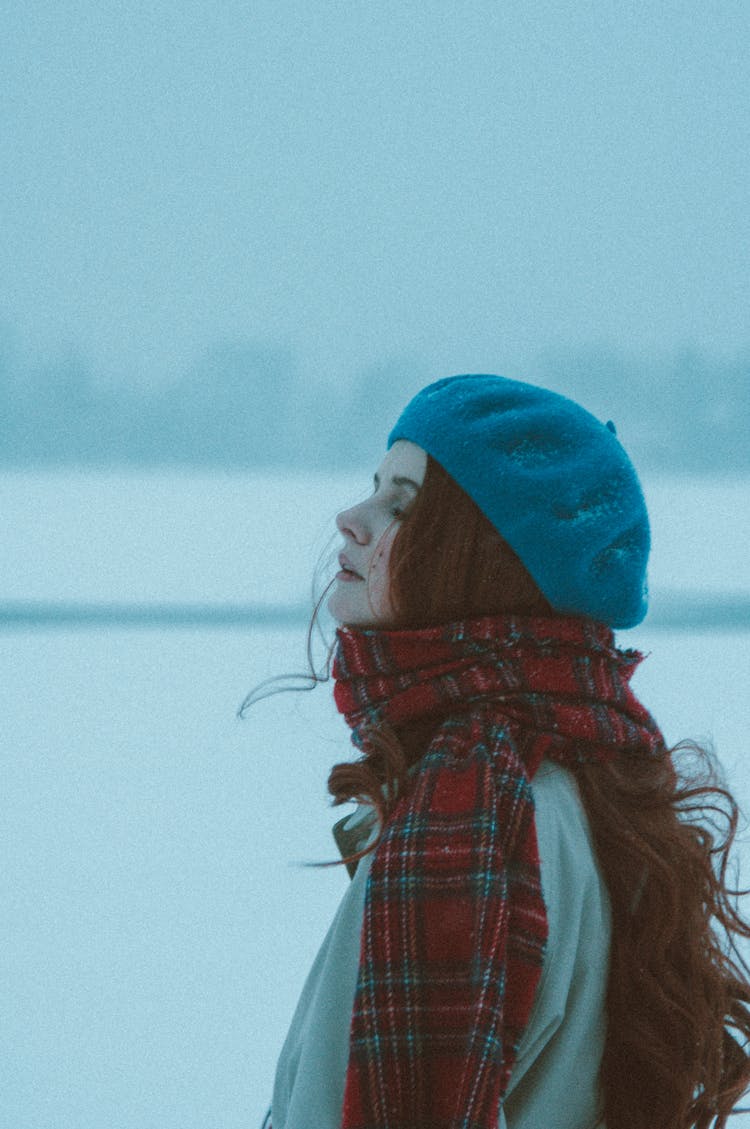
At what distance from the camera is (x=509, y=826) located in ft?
2.19

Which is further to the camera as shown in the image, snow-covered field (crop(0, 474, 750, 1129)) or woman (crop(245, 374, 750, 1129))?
snow-covered field (crop(0, 474, 750, 1129))

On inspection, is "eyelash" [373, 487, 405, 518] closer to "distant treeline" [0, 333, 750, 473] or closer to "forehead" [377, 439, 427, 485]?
"forehead" [377, 439, 427, 485]

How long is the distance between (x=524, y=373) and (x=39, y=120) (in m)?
2.15

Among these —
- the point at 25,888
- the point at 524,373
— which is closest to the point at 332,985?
the point at 25,888

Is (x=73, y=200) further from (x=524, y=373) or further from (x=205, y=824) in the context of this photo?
(x=205, y=824)

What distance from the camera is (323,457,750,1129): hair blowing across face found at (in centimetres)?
72

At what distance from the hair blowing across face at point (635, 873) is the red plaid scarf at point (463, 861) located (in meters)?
0.02

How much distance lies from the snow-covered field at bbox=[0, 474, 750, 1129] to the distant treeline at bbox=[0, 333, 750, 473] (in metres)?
0.58

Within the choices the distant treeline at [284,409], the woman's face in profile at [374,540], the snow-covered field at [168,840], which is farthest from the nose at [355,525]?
the distant treeline at [284,409]

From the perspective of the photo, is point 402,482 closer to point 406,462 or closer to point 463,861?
point 406,462

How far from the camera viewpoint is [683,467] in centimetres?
446

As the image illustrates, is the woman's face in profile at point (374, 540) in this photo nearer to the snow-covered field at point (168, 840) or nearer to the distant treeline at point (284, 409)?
the snow-covered field at point (168, 840)

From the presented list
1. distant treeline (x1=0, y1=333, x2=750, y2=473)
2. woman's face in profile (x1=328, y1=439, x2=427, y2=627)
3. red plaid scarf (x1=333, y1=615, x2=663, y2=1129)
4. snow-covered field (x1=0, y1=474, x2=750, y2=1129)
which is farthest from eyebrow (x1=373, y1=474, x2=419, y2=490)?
distant treeline (x1=0, y1=333, x2=750, y2=473)

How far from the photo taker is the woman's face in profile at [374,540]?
79 centimetres
